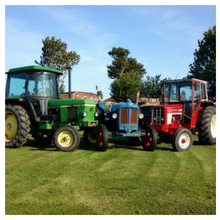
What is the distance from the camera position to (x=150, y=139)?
773 cm

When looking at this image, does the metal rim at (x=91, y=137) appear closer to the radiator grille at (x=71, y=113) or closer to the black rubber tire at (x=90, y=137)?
the black rubber tire at (x=90, y=137)

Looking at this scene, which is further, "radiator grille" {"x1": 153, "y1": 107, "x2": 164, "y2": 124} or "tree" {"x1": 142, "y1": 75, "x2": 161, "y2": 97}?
"tree" {"x1": 142, "y1": 75, "x2": 161, "y2": 97}

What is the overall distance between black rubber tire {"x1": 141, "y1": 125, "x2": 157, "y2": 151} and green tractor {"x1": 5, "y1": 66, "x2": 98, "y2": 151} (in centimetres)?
162

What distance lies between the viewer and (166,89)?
958cm

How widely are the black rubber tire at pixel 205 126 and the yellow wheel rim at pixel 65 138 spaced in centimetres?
437

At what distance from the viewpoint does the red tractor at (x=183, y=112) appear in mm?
8617

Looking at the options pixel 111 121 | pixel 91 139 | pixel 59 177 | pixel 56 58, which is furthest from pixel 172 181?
pixel 56 58

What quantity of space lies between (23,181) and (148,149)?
13.9ft

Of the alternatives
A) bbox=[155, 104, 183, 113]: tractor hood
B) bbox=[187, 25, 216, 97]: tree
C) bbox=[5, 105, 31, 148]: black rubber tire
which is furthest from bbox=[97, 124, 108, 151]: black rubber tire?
bbox=[187, 25, 216, 97]: tree

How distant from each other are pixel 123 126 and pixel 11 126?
11.2 ft

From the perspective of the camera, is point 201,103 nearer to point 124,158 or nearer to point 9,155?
point 124,158

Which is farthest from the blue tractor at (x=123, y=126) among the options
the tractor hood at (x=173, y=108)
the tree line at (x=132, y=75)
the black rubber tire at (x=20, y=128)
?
the tree line at (x=132, y=75)

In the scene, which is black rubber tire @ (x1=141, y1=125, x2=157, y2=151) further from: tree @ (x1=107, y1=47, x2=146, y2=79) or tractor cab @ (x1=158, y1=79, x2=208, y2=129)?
tree @ (x1=107, y1=47, x2=146, y2=79)

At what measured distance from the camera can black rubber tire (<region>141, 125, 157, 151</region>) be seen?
7.60m
